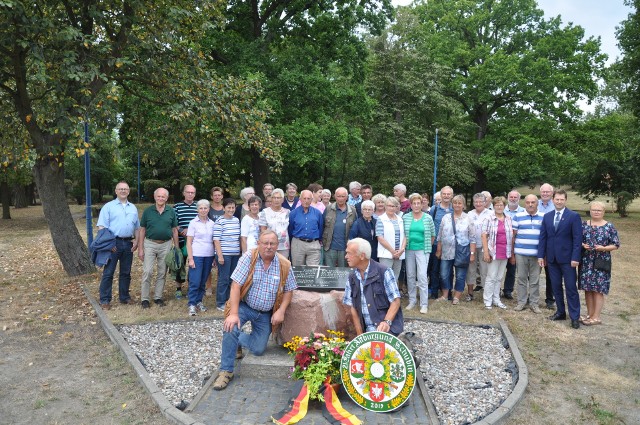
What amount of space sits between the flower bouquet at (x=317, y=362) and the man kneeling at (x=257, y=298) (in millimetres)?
574

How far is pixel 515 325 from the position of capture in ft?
24.0

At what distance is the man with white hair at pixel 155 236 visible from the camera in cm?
774

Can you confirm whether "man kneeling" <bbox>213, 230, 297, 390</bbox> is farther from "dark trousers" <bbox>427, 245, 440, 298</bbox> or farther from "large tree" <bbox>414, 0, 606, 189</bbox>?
"large tree" <bbox>414, 0, 606, 189</bbox>

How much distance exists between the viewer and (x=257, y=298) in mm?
5273

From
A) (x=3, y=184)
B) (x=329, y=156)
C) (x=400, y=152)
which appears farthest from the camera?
(x=400, y=152)

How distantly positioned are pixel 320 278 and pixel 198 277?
248 centimetres

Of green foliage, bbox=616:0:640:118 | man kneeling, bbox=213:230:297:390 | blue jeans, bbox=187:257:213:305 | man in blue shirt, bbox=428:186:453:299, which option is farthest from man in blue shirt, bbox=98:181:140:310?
green foliage, bbox=616:0:640:118

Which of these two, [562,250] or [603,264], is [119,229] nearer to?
[562,250]

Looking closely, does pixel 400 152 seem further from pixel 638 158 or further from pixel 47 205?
pixel 47 205

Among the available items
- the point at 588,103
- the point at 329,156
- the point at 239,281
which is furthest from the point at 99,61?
the point at 588,103

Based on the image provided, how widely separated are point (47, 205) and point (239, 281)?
685 centimetres

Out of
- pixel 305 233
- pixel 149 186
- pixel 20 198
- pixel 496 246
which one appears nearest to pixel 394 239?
pixel 305 233

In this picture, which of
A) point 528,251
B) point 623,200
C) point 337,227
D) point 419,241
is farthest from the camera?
point 623,200

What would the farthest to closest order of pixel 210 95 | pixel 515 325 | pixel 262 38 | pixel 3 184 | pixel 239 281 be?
pixel 3 184
pixel 262 38
pixel 210 95
pixel 515 325
pixel 239 281
